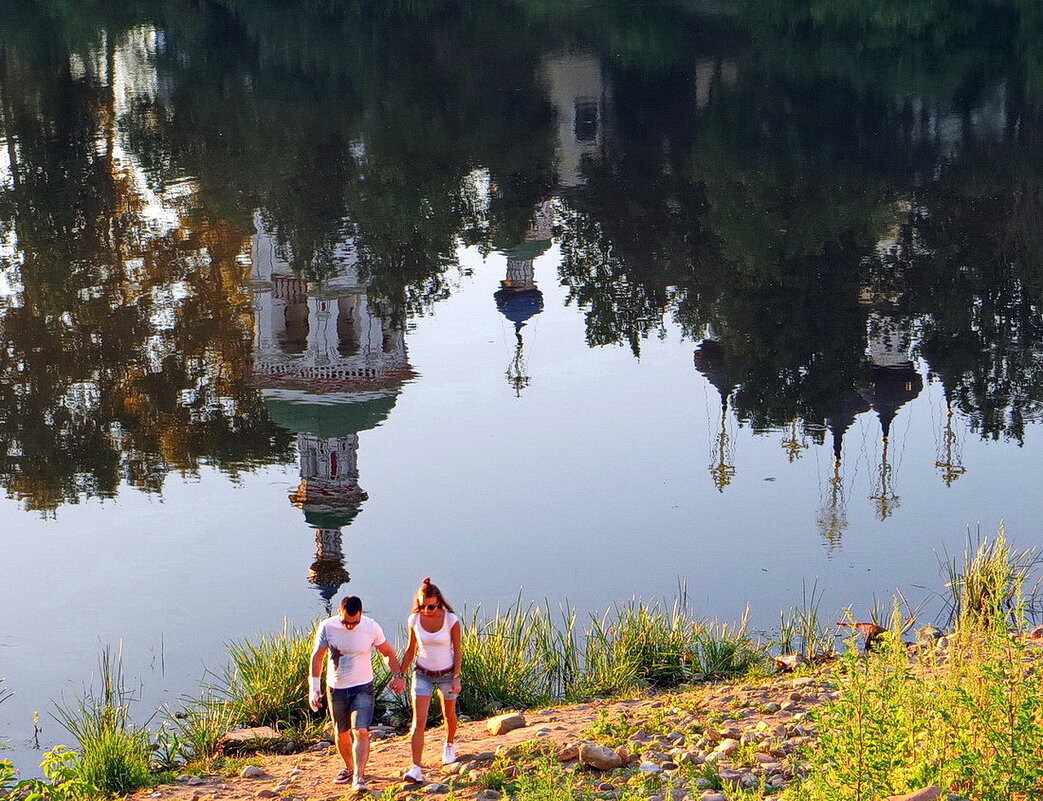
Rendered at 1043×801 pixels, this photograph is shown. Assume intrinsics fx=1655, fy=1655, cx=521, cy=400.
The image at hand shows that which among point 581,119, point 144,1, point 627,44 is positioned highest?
point 144,1

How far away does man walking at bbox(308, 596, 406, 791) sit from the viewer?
442 inches

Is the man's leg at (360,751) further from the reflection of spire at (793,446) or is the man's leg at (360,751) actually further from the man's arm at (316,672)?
the reflection of spire at (793,446)

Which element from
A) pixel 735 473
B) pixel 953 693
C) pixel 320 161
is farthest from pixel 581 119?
pixel 953 693

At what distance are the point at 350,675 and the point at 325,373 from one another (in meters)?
20.9

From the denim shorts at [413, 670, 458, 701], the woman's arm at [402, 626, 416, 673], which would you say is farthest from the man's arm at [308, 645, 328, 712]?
the denim shorts at [413, 670, 458, 701]

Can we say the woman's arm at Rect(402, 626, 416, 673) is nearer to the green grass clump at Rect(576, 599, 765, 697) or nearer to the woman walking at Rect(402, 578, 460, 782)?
the woman walking at Rect(402, 578, 460, 782)

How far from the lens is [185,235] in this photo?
35.6 m

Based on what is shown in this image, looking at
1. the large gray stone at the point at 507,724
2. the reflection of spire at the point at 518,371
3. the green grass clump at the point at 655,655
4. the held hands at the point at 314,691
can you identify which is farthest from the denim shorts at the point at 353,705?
the reflection of spire at the point at 518,371

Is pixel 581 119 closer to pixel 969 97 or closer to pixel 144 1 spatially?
pixel 969 97

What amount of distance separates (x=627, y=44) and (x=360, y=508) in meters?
44.6

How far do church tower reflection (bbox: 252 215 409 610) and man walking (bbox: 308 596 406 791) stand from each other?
18.9ft

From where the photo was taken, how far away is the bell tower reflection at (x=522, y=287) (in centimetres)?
2750

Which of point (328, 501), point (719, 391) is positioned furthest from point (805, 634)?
point (719, 391)

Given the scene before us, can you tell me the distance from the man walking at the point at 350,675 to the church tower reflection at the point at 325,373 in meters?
5.75
